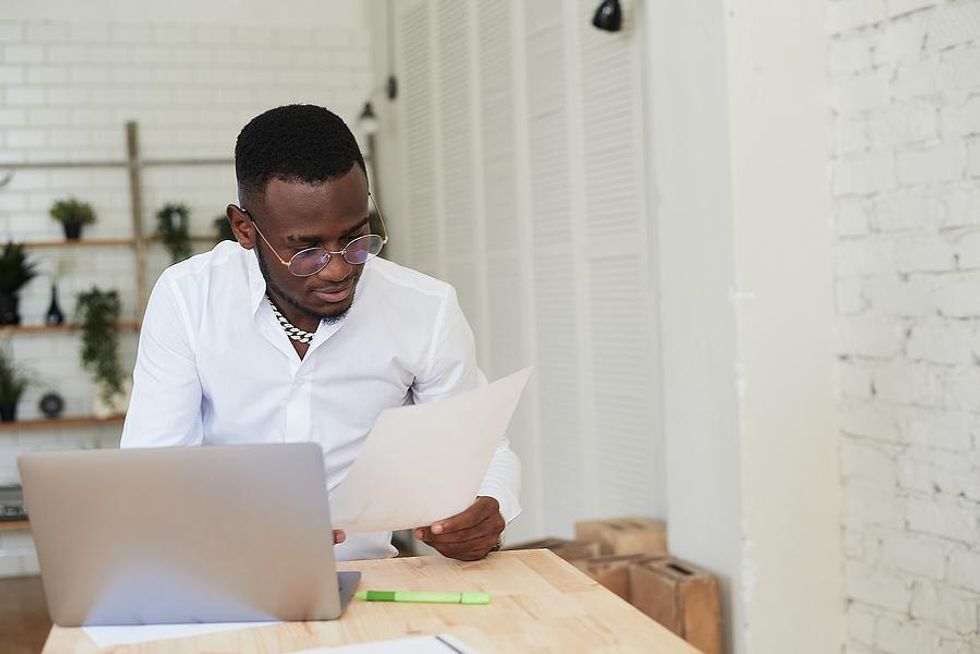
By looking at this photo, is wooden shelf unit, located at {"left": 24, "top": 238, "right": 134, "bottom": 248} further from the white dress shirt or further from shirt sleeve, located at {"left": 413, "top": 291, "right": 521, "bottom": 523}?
shirt sleeve, located at {"left": 413, "top": 291, "right": 521, "bottom": 523}

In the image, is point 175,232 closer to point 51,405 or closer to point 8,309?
point 8,309

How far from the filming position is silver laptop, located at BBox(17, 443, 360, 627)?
1.56 meters

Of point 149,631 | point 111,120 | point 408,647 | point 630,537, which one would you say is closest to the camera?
point 408,647

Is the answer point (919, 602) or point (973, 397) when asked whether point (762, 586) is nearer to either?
point (919, 602)

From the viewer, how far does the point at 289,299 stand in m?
2.10

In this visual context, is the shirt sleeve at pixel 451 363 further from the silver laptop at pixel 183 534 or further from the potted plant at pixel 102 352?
the potted plant at pixel 102 352

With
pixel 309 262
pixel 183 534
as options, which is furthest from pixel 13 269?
pixel 183 534

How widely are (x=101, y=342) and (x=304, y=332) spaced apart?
5091 mm

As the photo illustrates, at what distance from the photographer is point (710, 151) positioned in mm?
3205

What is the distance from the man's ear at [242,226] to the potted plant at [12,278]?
5.19 metres

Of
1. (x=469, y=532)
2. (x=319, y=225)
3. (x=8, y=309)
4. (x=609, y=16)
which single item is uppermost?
(x=609, y=16)

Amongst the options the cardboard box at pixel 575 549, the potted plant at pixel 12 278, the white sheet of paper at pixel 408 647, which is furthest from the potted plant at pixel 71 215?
the white sheet of paper at pixel 408 647

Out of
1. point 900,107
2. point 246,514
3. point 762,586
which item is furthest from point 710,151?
point 246,514

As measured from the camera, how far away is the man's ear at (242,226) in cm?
208
